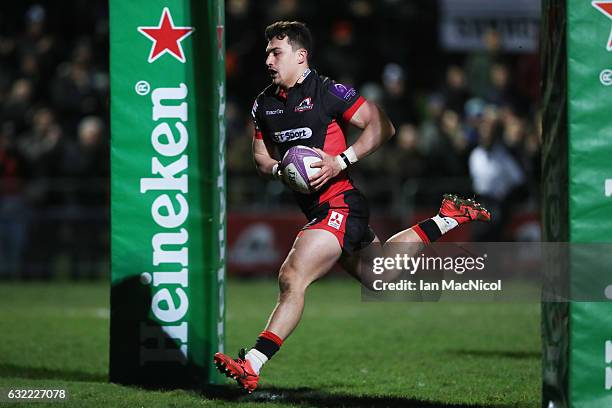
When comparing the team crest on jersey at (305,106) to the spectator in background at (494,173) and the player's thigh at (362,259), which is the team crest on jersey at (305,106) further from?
the spectator in background at (494,173)

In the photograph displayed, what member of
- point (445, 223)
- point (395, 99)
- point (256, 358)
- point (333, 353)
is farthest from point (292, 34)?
point (395, 99)

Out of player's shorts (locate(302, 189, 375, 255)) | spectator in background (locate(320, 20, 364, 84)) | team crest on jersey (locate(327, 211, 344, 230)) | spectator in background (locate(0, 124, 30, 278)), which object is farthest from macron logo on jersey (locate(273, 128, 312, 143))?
spectator in background (locate(320, 20, 364, 84))

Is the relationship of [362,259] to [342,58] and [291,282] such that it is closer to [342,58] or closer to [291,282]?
[291,282]

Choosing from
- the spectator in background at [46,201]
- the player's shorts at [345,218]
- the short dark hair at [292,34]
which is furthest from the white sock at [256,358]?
the spectator in background at [46,201]

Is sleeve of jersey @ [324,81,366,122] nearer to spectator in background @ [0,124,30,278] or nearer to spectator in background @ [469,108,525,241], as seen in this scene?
spectator in background @ [469,108,525,241]

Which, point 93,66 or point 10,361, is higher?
point 93,66

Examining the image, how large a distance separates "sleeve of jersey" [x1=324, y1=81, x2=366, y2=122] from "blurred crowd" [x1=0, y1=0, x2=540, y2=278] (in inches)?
322

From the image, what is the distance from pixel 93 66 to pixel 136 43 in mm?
12603

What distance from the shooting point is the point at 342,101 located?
25.0 ft

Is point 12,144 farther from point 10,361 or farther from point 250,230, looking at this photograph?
point 10,361

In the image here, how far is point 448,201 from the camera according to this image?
8.12 m

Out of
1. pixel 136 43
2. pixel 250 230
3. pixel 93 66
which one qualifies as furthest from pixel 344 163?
pixel 93 66

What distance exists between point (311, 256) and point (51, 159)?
1169 cm

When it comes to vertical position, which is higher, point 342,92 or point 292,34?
point 292,34
